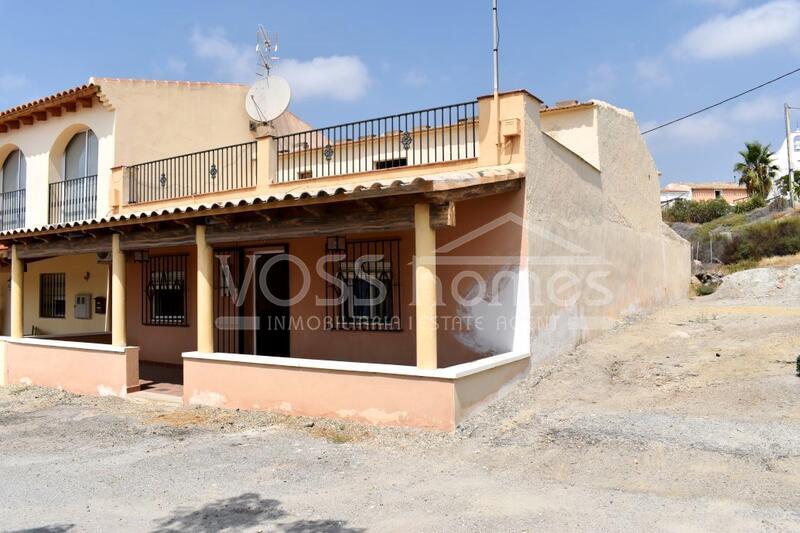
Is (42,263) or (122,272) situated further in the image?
(42,263)

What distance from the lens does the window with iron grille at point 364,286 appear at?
9.12 metres

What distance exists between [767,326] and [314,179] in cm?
854

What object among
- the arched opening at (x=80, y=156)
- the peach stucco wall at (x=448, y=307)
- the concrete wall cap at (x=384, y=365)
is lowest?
the concrete wall cap at (x=384, y=365)

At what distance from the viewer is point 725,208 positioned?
36.5 m

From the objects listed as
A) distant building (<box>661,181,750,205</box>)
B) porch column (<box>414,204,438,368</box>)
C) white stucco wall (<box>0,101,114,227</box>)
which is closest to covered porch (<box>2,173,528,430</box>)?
porch column (<box>414,204,438,368</box>)

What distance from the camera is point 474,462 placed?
570cm

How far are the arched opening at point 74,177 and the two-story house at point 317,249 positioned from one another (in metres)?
0.05

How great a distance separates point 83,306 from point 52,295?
1.52 m

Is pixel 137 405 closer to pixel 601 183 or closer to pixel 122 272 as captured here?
pixel 122 272

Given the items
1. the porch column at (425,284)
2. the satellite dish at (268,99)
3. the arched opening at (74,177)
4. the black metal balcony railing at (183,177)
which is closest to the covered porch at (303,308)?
the porch column at (425,284)

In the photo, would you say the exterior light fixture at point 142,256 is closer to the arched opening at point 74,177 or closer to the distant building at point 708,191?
the arched opening at point 74,177

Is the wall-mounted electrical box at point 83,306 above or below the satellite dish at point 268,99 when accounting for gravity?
below

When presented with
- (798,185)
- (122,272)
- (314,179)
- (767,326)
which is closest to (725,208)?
(798,185)

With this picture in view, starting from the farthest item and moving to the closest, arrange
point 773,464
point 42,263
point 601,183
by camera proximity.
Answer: point 42,263 → point 601,183 → point 773,464
